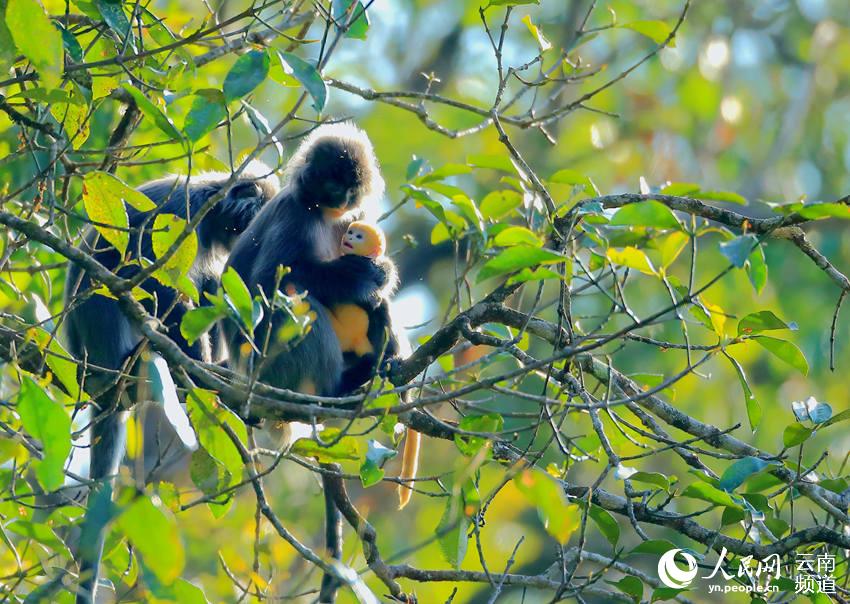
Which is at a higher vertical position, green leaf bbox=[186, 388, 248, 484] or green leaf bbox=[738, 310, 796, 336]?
green leaf bbox=[738, 310, 796, 336]

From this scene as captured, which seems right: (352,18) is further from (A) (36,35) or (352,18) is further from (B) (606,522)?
(B) (606,522)

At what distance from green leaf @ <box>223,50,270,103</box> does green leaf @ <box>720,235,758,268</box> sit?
0.93 meters

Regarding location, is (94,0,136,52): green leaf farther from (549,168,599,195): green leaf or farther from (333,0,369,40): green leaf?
(549,168,599,195): green leaf

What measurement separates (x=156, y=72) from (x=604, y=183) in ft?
31.8

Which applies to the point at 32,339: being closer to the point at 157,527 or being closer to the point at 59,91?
the point at 59,91

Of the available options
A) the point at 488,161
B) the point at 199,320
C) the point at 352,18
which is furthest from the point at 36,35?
the point at 488,161

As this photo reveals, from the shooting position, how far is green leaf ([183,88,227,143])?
1974 mm

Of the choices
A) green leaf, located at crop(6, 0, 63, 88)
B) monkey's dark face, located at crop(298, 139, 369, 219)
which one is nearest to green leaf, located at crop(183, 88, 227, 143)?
green leaf, located at crop(6, 0, 63, 88)

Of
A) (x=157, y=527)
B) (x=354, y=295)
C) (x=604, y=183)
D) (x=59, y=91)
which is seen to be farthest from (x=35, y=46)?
(x=604, y=183)

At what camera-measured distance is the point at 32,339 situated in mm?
2324

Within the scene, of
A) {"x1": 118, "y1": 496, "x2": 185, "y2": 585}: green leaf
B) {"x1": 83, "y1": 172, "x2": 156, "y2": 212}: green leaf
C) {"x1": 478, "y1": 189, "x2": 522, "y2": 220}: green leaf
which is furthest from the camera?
{"x1": 478, "y1": 189, "x2": 522, "y2": 220}: green leaf

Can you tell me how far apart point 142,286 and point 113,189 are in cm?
208

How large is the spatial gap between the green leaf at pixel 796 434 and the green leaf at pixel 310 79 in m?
1.36

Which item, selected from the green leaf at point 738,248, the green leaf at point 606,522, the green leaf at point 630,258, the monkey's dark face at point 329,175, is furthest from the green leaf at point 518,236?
the monkey's dark face at point 329,175
